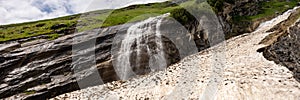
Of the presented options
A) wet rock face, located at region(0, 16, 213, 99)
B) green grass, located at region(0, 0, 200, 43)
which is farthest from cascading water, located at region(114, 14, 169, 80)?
green grass, located at region(0, 0, 200, 43)

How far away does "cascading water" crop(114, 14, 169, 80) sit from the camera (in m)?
42.4

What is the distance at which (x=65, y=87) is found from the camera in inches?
1537

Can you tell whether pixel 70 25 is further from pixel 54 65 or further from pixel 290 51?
pixel 290 51

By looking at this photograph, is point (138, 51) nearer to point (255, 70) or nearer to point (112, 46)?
point (112, 46)

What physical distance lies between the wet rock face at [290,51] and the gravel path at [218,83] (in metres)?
0.52

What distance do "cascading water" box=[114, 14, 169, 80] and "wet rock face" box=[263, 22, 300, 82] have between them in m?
19.1

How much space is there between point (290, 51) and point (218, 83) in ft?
19.8

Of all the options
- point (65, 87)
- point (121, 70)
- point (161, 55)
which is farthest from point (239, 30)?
point (65, 87)

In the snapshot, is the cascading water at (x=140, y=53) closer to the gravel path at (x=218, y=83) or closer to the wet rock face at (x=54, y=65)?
the wet rock face at (x=54, y=65)

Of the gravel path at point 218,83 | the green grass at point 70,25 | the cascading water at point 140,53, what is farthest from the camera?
the green grass at point 70,25

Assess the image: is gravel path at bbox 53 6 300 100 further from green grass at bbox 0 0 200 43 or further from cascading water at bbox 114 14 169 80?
green grass at bbox 0 0 200 43

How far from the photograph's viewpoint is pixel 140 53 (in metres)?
43.8

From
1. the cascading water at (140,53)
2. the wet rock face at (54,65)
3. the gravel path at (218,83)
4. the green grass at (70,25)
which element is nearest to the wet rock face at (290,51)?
the gravel path at (218,83)

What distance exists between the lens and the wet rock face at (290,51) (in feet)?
72.3
